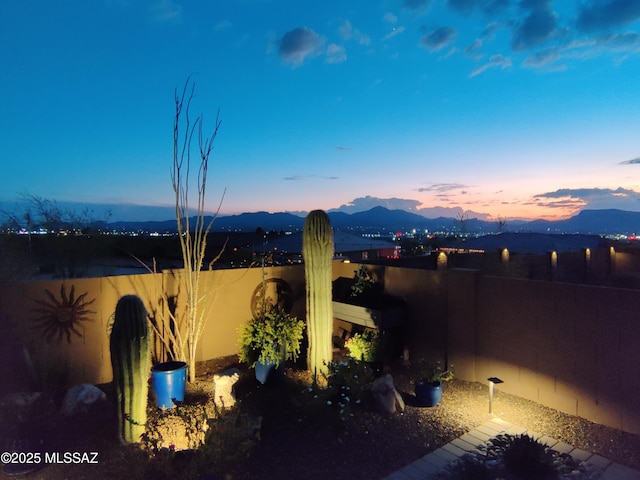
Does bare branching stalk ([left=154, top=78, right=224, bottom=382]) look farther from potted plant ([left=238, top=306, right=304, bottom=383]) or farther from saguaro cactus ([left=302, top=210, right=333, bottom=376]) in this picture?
saguaro cactus ([left=302, top=210, right=333, bottom=376])

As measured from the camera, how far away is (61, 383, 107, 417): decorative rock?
4.20 meters

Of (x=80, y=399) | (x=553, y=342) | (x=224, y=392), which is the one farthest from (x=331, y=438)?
(x=553, y=342)

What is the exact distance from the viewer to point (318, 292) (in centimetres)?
545

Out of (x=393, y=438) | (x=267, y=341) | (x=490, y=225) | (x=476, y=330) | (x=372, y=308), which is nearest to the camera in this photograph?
(x=393, y=438)

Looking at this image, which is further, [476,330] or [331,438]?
[476,330]

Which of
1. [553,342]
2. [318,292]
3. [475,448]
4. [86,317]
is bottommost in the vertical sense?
[475,448]

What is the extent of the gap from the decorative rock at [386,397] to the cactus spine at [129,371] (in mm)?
2548

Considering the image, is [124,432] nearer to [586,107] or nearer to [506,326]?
[506,326]

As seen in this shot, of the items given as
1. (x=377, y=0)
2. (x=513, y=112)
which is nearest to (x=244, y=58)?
(x=377, y=0)

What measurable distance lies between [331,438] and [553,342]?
3.02 meters

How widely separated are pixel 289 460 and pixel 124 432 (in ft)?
5.28

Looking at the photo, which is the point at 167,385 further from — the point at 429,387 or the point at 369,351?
the point at 429,387

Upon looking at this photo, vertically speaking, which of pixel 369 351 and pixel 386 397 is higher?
pixel 369 351

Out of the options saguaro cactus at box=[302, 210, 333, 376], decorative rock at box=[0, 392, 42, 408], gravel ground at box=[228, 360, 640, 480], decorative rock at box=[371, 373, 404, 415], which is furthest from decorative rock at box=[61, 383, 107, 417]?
decorative rock at box=[371, 373, 404, 415]
